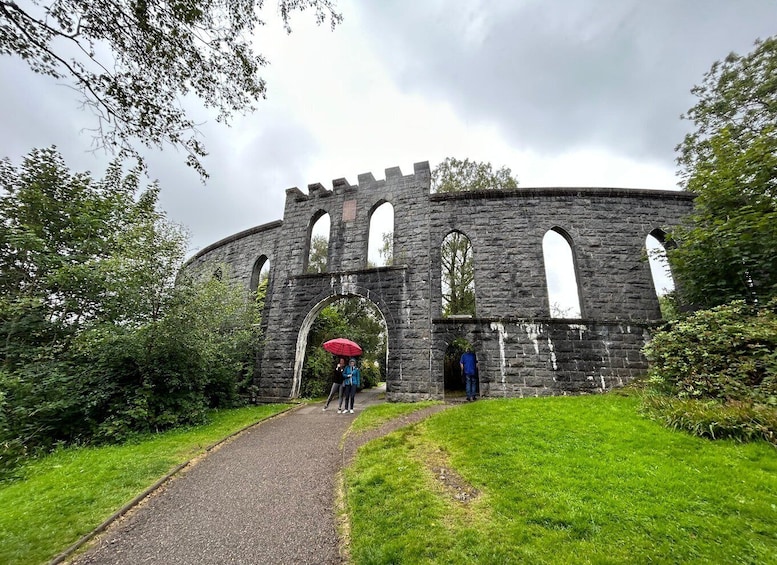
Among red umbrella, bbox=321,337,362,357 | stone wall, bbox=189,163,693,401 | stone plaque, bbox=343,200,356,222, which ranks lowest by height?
red umbrella, bbox=321,337,362,357

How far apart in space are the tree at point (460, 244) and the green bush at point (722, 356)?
778 cm

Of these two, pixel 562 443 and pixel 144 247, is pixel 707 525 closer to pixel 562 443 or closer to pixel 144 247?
pixel 562 443

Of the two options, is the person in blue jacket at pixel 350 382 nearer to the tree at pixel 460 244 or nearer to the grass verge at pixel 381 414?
the grass verge at pixel 381 414

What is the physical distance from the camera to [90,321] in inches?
291

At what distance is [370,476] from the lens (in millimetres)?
3895

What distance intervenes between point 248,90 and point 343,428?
6598mm

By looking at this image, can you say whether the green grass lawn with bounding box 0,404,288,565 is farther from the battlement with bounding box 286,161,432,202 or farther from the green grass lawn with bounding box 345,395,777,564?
the battlement with bounding box 286,161,432,202

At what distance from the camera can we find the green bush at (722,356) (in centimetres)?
488

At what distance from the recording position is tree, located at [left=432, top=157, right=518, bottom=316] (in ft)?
46.7

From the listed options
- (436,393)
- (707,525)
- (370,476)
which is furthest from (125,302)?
(707,525)

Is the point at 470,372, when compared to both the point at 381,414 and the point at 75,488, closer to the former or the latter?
the point at 381,414

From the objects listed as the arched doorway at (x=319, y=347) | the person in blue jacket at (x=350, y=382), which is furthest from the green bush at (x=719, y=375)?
the arched doorway at (x=319, y=347)

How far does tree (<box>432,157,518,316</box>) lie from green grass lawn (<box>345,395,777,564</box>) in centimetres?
944

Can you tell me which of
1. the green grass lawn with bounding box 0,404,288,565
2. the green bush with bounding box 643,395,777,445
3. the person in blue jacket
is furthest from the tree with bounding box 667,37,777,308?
the green grass lawn with bounding box 0,404,288,565
